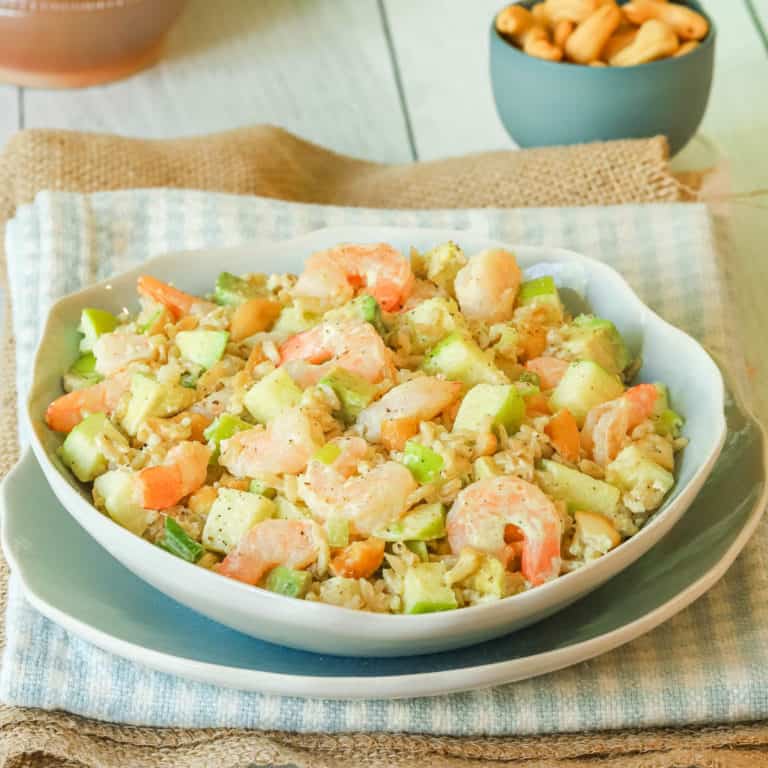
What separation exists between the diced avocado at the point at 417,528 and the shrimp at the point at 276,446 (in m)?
0.14

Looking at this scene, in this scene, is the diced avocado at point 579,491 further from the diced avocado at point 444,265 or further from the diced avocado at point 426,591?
the diced avocado at point 444,265

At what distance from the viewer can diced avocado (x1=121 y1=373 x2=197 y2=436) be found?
5.22 ft

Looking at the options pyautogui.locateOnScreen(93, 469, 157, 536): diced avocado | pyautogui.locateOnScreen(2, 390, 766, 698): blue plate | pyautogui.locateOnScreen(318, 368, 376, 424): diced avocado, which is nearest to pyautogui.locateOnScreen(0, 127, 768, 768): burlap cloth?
pyautogui.locateOnScreen(2, 390, 766, 698): blue plate

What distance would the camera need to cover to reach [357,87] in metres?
3.35

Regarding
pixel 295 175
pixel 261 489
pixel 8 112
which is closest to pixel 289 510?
pixel 261 489

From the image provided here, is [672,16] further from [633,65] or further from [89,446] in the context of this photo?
[89,446]

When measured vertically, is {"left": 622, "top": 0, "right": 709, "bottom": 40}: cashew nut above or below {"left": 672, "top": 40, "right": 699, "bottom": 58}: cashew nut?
above

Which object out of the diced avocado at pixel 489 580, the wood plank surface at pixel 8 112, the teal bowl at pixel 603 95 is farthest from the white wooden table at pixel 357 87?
the diced avocado at pixel 489 580

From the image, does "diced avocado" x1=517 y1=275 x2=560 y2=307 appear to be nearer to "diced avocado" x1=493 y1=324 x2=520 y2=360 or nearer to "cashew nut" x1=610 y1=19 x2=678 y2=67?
"diced avocado" x1=493 y1=324 x2=520 y2=360

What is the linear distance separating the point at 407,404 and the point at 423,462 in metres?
0.11

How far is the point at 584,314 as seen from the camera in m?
1.90

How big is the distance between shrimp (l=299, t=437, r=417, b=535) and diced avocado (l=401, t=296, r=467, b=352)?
0.27 metres

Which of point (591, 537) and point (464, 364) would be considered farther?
point (464, 364)

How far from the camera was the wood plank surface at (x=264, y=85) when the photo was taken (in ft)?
10.3
